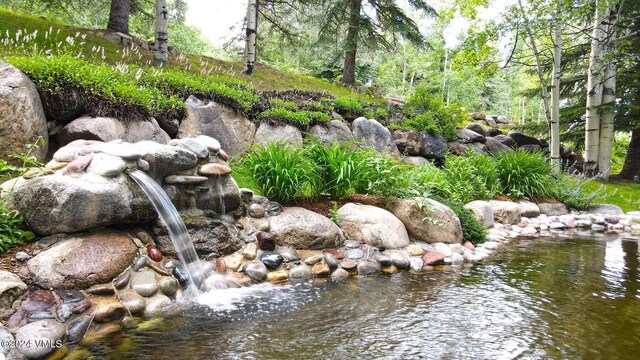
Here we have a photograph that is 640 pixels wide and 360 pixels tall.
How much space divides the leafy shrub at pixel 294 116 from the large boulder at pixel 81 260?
206 inches

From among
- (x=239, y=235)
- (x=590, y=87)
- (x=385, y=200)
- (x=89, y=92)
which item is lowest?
(x=239, y=235)

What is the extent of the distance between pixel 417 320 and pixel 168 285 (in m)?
2.40

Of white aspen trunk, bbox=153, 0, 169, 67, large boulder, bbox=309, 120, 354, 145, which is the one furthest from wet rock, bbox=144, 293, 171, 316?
white aspen trunk, bbox=153, 0, 169, 67

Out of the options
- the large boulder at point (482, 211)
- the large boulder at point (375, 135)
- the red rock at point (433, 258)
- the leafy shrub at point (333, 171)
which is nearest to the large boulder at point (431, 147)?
the large boulder at point (375, 135)

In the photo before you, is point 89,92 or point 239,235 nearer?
point 239,235

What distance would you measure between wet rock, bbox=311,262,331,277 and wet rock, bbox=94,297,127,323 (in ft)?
6.97

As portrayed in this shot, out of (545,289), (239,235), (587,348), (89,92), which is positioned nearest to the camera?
(587,348)

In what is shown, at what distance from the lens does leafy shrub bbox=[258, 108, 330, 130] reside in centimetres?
862

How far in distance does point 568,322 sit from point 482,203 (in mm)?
4656

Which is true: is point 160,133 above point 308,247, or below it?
above

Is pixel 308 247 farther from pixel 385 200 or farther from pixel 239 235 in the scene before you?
pixel 385 200

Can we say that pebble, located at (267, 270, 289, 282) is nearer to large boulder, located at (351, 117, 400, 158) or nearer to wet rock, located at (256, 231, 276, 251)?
wet rock, located at (256, 231, 276, 251)

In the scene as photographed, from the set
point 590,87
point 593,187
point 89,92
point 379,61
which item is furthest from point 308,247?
point 379,61

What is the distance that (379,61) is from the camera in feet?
105
